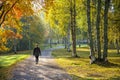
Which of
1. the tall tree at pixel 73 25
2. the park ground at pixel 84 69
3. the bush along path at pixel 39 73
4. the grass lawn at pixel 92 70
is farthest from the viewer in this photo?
the tall tree at pixel 73 25

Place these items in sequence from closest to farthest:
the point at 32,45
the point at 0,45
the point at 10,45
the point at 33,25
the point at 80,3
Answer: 1. the point at 0,45
2. the point at 80,3
3. the point at 10,45
4. the point at 33,25
5. the point at 32,45

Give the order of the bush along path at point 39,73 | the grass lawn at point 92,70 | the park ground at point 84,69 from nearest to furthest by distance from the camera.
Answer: the bush along path at point 39,73, the grass lawn at point 92,70, the park ground at point 84,69

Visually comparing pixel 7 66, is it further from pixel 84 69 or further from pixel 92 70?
pixel 92 70

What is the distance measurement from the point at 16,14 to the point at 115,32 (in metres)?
18.6

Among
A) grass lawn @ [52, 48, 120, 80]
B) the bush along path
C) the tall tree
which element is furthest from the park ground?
the tall tree

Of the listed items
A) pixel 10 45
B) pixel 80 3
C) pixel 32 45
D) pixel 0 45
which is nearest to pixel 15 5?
pixel 0 45

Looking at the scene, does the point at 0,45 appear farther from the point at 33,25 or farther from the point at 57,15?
the point at 33,25

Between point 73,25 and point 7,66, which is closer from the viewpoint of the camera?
point 7,66

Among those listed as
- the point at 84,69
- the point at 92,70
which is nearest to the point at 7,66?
the point at 84,69

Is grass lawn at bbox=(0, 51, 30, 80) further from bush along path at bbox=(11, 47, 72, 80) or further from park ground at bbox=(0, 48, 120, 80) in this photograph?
bush along path at bbox=(11, 47, 72, 80)

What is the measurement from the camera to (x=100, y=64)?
25.1m

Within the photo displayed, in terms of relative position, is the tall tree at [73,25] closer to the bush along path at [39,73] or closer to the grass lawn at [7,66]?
the grass lawn at [7,66]

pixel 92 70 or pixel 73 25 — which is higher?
pixel 73 25

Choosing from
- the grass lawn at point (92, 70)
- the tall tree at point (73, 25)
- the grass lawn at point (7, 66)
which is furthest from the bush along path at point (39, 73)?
the tall tree at point (73, 25)
